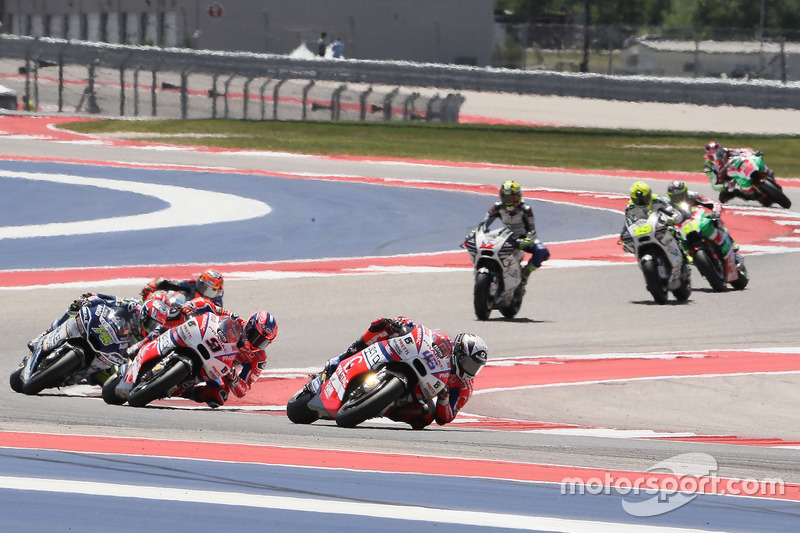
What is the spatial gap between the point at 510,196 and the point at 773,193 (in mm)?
11936

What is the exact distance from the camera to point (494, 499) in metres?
5.79

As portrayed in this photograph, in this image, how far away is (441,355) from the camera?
866 centimetres

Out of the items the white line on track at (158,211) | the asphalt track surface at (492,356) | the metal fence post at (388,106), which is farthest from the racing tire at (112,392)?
the metal fence post at (388,106)

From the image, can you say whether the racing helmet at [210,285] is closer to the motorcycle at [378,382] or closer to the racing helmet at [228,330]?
the racing helmet at [228,330]

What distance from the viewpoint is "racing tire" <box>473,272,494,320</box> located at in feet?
47.0

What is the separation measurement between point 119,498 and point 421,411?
138 inches

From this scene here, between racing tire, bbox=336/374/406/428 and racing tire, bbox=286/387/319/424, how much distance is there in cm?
34

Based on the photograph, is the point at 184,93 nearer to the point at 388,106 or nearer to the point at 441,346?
the point at 388,106

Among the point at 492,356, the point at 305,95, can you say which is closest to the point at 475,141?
the point at 305,95

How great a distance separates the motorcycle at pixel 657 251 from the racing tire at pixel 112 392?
808 centimetres

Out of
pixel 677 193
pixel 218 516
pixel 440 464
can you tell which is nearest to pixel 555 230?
pixel 677 193

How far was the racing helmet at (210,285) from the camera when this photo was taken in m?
10.1

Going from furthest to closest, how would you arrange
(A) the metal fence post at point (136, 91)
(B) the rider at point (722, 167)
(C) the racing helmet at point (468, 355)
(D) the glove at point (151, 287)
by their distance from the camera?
(A) the metal fence post at point (136, 91), (B) the rider at point (722, 167), (D) the glove at point (151, 287), (C) the racing helmet at point (468, 355)

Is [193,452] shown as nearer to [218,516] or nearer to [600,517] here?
[218,516]
